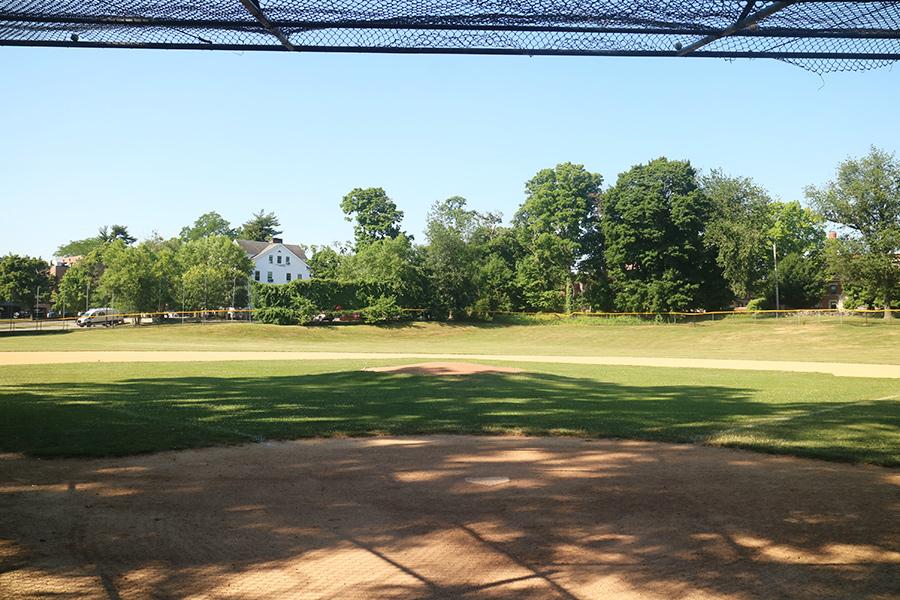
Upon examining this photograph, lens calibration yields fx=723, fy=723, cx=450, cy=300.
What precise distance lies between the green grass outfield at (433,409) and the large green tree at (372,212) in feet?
268

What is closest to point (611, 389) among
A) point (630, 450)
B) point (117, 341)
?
point (630, 450)

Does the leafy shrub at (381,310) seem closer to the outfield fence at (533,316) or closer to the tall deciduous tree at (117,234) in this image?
the outfield fence at (533,316)

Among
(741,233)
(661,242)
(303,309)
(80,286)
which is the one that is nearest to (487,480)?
(303,309)

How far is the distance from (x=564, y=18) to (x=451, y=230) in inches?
2398

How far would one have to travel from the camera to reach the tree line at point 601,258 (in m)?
60.4

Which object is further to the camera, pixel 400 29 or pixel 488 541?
pixel 400 29

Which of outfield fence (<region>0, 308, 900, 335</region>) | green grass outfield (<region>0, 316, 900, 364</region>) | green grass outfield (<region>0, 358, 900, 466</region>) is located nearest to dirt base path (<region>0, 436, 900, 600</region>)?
green grass outfield (<region>0, 358, 900, 466</region>)

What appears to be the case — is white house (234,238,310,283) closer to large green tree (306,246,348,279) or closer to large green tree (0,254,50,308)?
large green tree (306,246,348,279)

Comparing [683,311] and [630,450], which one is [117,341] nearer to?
[630,450]

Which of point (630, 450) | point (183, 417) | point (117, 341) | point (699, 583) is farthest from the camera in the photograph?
point (117, 341)

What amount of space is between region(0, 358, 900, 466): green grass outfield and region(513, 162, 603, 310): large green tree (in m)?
50.2

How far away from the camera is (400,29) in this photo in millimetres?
Result: 6398

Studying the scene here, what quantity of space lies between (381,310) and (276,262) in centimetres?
4976

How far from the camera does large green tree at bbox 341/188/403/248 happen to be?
10512cm
